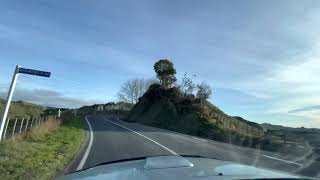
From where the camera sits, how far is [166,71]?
7731cm

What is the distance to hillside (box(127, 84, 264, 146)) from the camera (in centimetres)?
3975

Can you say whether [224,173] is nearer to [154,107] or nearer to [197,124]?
[197,124]

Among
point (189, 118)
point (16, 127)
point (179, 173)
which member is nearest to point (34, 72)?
point (179, 173)

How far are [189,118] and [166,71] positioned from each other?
892 inches

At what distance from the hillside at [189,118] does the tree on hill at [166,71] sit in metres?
1.46

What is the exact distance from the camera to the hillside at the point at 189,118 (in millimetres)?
39750

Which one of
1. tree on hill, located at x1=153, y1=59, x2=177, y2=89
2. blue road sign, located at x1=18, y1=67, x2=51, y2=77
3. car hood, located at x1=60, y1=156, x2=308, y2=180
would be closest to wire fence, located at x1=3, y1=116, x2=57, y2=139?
blue road sign, located at x1=18, y1=67, x2=51, y2=77

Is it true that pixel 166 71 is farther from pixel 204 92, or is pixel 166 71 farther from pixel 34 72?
pixel 34 72

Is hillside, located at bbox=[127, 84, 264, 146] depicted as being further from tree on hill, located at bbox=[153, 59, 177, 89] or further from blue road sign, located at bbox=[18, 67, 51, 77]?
blue road sign, located at bbox=[18, 67, 51, 77]

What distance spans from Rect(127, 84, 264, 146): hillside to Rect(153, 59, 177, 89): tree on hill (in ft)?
4.80

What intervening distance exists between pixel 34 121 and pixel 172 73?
45.2 meters

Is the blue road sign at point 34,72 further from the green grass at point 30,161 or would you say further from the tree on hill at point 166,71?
the tree on hill at point 166,71

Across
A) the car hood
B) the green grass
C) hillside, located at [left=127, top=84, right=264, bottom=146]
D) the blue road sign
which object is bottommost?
the green grass

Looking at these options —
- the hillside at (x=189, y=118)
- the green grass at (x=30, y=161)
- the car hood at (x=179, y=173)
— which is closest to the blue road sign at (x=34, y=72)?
the green grass at (x=30, y=161)
